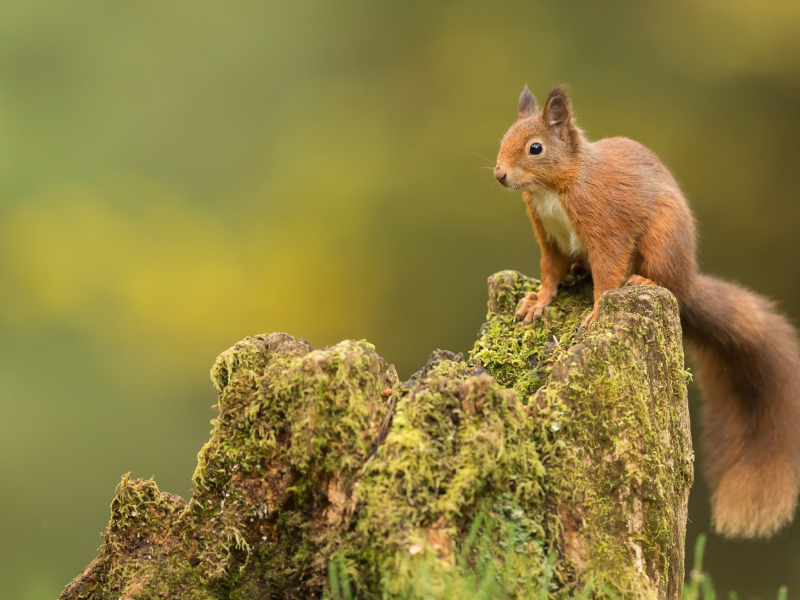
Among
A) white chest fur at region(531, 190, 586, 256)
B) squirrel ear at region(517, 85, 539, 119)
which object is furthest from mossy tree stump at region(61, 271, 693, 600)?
squirrel ear at region(517, 85, 539, 119)

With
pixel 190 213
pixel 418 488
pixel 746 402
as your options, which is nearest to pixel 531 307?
pixel 746 402

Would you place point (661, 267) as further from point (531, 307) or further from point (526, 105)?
point (526, 105)

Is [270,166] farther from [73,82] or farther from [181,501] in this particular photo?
[181,501]

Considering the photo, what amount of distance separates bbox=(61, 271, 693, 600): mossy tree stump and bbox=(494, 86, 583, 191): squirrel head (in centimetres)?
80

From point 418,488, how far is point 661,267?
138 centimetres

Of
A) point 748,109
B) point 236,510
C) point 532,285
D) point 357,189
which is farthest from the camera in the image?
point 357,189

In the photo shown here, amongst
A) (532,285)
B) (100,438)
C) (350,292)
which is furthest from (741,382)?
(100,438)

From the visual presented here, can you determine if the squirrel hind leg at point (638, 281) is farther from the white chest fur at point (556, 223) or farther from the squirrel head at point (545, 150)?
the squirrel head at point (545, 150)

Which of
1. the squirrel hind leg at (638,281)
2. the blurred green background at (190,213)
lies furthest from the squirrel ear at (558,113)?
the blurred green background at (190,213)

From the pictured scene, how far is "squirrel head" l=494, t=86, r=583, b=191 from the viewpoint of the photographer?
2.53 m

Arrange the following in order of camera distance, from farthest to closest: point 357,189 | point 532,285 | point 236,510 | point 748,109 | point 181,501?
point 357,189 < point 748,109 < point 532,285 < point 181,501 < point 236,510

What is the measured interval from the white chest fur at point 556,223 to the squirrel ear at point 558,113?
0.64ft

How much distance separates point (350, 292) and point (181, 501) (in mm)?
3204

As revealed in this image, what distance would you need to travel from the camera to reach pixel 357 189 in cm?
490
